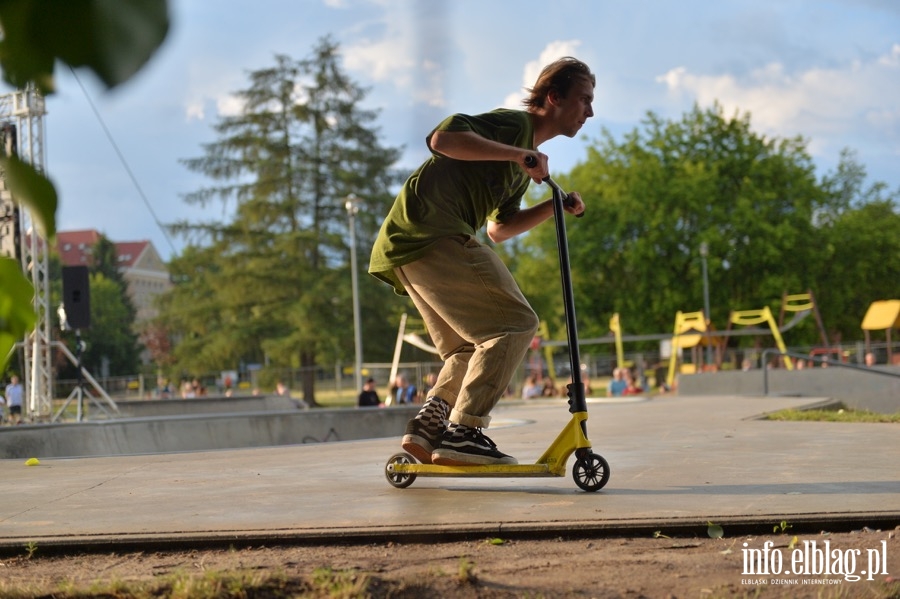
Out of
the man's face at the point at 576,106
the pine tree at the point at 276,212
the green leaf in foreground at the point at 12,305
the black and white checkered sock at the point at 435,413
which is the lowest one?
the black and white checkered sock at the point at 435,413

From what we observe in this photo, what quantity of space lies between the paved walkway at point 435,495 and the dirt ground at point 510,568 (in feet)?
0.29

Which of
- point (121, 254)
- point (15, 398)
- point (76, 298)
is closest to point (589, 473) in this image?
point (121, 254)

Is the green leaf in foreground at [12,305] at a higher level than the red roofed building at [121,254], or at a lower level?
lower

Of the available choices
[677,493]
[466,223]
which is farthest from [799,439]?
[466,223]

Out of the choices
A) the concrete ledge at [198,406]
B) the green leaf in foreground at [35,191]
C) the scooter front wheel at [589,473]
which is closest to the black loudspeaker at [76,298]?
the concrete ledge at [198,406]

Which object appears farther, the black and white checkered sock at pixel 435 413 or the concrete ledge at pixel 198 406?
the concrete ledge at pixel 198 406

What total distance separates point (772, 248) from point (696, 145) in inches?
280

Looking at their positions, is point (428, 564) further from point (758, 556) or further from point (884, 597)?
point (884, 597)

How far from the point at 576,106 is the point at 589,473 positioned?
156 cm

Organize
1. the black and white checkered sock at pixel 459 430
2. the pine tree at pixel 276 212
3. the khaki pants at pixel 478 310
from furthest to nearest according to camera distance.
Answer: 1. the pine tree at pixel 276 212
2. the black and white checkered sock at pixel 459 430
3. the khaki pants at pixel 478 310

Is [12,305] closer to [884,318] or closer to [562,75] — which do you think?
[562,75]

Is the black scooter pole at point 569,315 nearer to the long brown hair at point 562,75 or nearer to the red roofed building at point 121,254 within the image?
the long brown hair at point 562,75

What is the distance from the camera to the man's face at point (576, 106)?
4293 millimetres

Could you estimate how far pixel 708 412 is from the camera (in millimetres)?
10070
